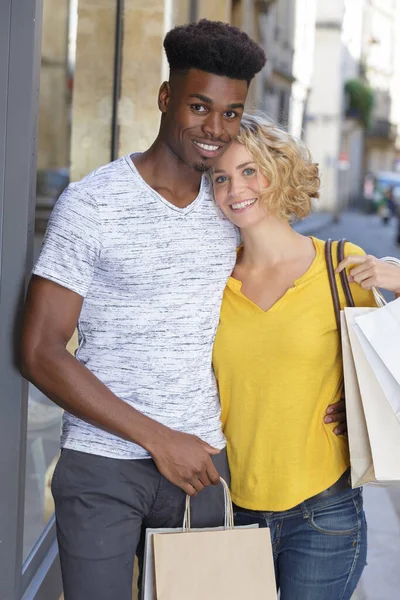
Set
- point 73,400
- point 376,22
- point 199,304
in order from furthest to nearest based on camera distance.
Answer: point 376,22, point 199,304, point 73,400

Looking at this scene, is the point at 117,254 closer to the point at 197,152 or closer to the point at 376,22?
the point at 197,152

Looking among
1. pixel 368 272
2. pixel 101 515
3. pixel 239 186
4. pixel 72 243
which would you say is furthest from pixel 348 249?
pixel 101 515

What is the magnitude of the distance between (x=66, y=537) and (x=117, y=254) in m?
0.61

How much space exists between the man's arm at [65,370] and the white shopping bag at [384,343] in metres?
0.56

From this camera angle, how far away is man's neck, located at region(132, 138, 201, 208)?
6.88ft

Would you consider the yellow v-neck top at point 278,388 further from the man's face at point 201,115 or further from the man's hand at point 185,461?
the man's face at point 201,115

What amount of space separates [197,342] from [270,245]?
417 millimetres

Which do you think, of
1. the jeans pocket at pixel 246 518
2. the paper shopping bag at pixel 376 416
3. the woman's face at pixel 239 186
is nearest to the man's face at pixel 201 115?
the woman's face at pixel 239 186

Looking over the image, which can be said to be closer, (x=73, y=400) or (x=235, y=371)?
(x=73, y=400)

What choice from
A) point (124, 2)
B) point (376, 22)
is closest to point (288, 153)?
point (124, 2)

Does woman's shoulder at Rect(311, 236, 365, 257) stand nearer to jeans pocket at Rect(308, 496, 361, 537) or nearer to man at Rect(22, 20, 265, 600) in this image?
man at Rect(22, 20, 265, 600)

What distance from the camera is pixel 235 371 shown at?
7.22 feet

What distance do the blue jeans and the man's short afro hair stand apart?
3.39 ft

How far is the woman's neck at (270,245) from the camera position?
235cm
